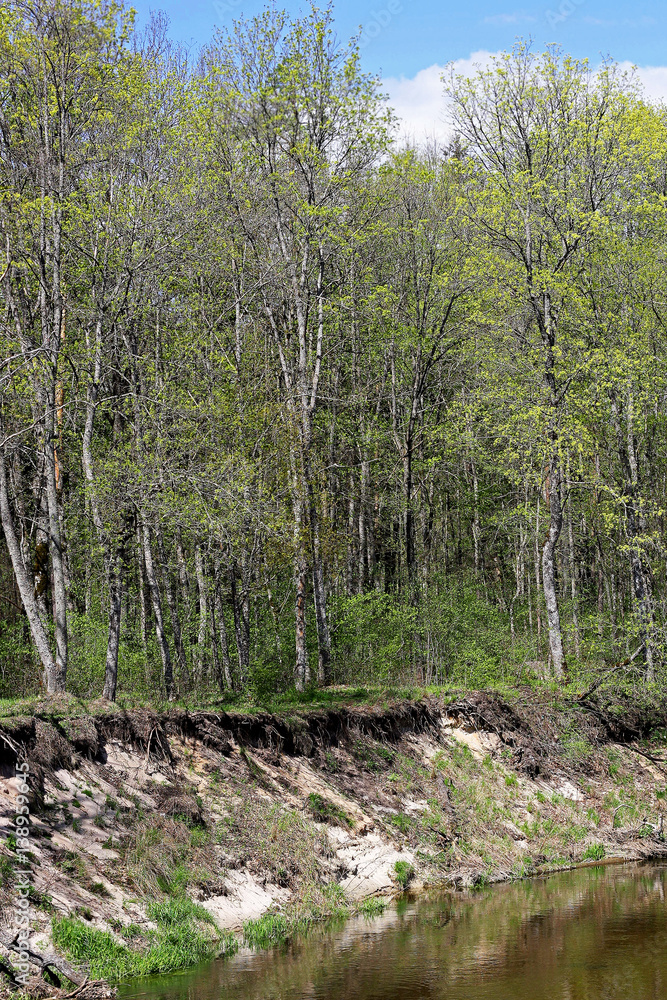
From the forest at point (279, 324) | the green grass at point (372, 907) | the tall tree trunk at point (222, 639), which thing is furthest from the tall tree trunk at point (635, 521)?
the green grass at point (372, 907)

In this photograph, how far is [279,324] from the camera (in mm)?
25875

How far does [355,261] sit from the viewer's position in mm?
26000

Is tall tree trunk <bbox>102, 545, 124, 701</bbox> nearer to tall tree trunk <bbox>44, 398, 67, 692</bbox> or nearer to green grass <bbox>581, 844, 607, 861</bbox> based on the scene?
tall tree trunk <bbox>44, 398, 67, 692</bbox>

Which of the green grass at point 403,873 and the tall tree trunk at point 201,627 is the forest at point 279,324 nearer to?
the tall tree trunk at point 201,627

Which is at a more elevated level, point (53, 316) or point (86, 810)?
point (53, 316)

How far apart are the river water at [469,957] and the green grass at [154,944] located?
238mm

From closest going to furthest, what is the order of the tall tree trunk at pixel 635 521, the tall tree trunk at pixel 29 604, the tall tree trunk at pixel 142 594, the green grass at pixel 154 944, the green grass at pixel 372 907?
the green grass at pixel 154 944 → the green grass at pixel 372 907 → the tall tree trunk at pixel 29 604 → the tall tree trunk at pixel 635 521 → the tall tree trunk at pixel 142 594

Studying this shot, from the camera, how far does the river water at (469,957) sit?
9766mm

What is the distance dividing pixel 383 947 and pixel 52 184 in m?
14.7

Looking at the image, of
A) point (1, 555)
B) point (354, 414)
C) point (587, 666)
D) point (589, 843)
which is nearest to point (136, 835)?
point (589, 843)

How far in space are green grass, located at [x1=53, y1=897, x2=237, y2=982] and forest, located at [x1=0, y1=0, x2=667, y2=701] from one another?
5.97m

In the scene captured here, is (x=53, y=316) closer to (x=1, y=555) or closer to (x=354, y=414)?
(x=1, y=555)

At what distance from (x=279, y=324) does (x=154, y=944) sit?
1822 centimetres

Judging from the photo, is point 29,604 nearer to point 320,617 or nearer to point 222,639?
point 222,639
